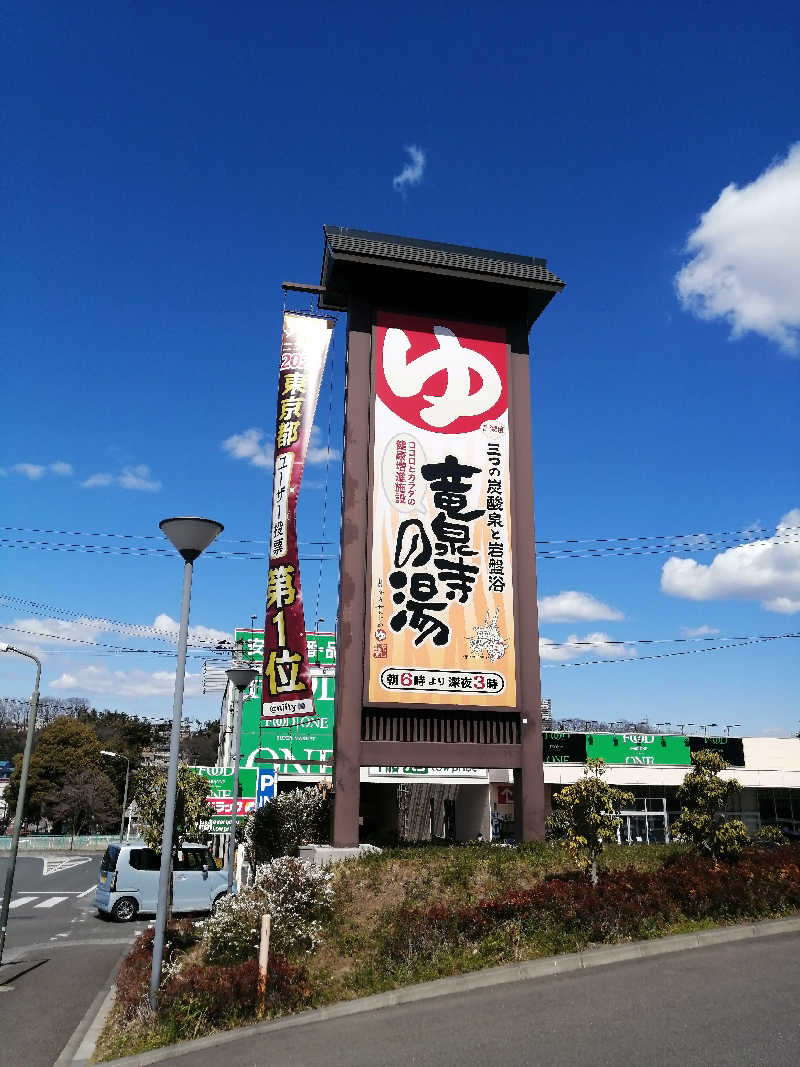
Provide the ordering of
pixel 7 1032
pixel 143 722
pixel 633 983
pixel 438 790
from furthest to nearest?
pixel 143 722
pixel 438 790
pixel 7 1032
pixel 633 983

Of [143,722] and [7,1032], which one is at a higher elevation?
[143,722]

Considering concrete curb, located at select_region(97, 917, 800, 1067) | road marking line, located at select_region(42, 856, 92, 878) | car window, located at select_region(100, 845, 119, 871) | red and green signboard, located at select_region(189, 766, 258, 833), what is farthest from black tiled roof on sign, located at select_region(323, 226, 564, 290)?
road marking line, located at select_region(42, 856, 92, 878)

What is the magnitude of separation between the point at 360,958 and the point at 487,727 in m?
6.86

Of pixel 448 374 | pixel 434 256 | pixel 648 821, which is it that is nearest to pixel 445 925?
pixel 448 374

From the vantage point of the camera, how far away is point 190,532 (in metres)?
11.6

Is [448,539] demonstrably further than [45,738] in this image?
No

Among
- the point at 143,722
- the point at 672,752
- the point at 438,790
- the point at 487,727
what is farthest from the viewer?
the point at 143,722

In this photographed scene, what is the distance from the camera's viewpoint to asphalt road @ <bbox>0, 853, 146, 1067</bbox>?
1122 cm

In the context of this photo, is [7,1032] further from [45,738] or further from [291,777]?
[45,738]

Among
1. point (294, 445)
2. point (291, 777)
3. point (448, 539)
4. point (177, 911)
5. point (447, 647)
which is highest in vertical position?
point (294, 445)

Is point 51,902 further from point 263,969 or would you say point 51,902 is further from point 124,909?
point 263,969

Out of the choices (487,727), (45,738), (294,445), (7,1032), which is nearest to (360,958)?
(7,1032)

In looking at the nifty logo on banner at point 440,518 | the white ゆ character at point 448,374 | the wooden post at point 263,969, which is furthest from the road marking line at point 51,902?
the white ゆ character at point 448,374

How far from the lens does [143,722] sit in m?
94.3
